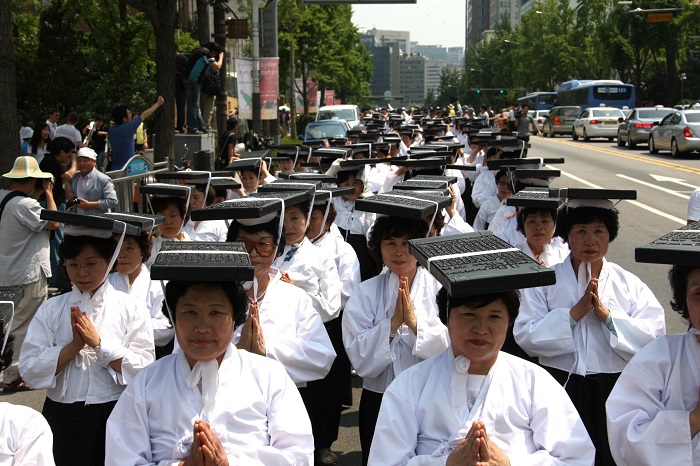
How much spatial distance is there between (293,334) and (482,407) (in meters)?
1.70

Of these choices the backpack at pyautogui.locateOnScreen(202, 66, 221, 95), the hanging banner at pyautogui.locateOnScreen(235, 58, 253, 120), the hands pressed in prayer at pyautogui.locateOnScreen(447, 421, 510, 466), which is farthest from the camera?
the hanging banner at pyautogui.locateOnScreen(235, 58, 253, 120)

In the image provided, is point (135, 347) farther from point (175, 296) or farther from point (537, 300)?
point (537, 300)

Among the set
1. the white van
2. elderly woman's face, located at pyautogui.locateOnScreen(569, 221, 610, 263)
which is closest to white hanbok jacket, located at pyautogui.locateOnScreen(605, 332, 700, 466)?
elderly woman's face, located at pyautogui.locateOnScreen(569, 221, 610, 263)

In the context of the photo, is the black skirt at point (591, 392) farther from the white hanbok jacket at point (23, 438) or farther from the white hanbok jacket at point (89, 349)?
the white hanbok jacket at point (23, 438)

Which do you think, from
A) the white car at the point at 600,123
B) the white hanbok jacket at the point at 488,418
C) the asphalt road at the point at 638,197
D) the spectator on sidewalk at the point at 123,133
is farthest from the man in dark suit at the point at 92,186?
the white car at the point at 600,123

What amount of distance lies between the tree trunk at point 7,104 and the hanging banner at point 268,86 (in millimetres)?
13083

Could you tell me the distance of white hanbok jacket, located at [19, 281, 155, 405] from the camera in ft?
15.6

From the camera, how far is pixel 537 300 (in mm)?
5242

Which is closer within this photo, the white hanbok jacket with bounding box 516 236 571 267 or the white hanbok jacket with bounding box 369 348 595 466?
the white hanbok jacket with bounding box 369 348 595 466

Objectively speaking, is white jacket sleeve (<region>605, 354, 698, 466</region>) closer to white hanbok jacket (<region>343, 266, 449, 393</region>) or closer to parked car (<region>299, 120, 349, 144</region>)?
white hanbok jacket (<region>343, 266, 449, 393</region>)

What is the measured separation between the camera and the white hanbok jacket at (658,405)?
3.54 metres

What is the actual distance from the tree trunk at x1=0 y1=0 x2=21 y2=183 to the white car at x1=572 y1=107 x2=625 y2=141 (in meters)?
35.5

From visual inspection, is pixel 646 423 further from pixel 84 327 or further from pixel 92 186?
pixel 92 186

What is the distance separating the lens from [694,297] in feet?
11.7
